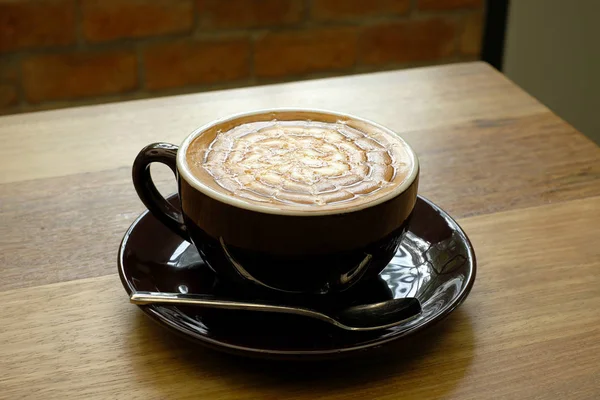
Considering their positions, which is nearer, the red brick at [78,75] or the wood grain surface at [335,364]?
the wood grain surface at [335,364]

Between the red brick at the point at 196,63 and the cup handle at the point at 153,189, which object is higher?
the cup handle at the point at 153,189

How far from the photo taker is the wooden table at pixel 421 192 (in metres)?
0.49

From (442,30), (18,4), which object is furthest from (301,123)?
(442,30)

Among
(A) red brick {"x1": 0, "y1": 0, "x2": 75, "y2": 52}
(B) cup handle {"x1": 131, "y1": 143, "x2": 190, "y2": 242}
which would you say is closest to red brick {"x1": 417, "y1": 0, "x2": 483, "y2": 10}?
(A) red brick {"x1": 0, "y1": 0, "x2": 75, "y2": 52}

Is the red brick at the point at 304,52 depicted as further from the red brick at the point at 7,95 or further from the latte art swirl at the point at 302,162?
the latte art swirl at the point at 302,162

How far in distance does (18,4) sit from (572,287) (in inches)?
48.8

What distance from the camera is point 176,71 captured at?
1.65 meters

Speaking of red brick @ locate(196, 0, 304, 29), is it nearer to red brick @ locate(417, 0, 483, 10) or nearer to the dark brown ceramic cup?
red brick @ locate(417, 0, 483, 10)

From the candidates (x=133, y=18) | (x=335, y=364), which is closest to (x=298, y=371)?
(x=335, y=364)

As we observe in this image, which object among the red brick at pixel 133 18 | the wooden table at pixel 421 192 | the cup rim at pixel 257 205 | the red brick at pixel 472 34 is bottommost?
the red brick at pixel 472 34

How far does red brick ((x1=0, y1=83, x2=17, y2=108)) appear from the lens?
61.2 inches

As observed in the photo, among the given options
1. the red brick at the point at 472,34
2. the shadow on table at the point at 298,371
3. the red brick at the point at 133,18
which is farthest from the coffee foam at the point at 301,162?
the red brick at the point at 472,34

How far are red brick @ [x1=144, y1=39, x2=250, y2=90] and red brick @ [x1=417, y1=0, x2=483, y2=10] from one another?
0.41m

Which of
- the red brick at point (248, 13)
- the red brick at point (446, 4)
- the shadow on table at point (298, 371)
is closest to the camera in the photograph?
the shadow on table at point (298, 371)
